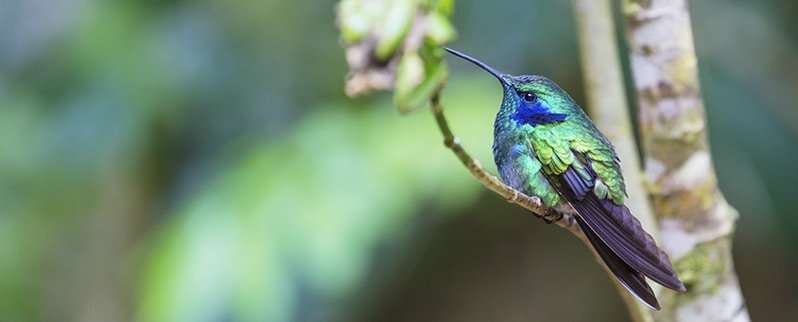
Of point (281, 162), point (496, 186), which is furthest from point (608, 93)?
point (281, 162)

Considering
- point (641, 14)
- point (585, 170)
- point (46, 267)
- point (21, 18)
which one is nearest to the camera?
point (585, 170)

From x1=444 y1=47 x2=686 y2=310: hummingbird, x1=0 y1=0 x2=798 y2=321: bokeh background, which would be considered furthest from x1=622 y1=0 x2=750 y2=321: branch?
x1=0 y1=0 x2=798 y2=321: bokeh background

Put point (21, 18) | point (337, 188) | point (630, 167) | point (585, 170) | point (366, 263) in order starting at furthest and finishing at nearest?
point (21, 18) < point (366, 263) < point (337, 188) < point (630, 167) < point (585, 170)

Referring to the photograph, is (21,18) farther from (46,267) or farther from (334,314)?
(334,314)

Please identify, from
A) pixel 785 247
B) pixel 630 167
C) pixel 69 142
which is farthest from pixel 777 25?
pixel 69 142

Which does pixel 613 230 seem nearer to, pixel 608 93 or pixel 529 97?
pixel 529 97

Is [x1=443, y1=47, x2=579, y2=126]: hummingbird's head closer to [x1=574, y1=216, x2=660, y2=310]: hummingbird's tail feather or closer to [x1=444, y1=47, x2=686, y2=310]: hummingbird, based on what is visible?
[x1=444, y1=47, x2=686, y2=310]: hummingbird

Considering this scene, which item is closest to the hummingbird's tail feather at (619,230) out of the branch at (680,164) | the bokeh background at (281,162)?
the branch at (680,164)
